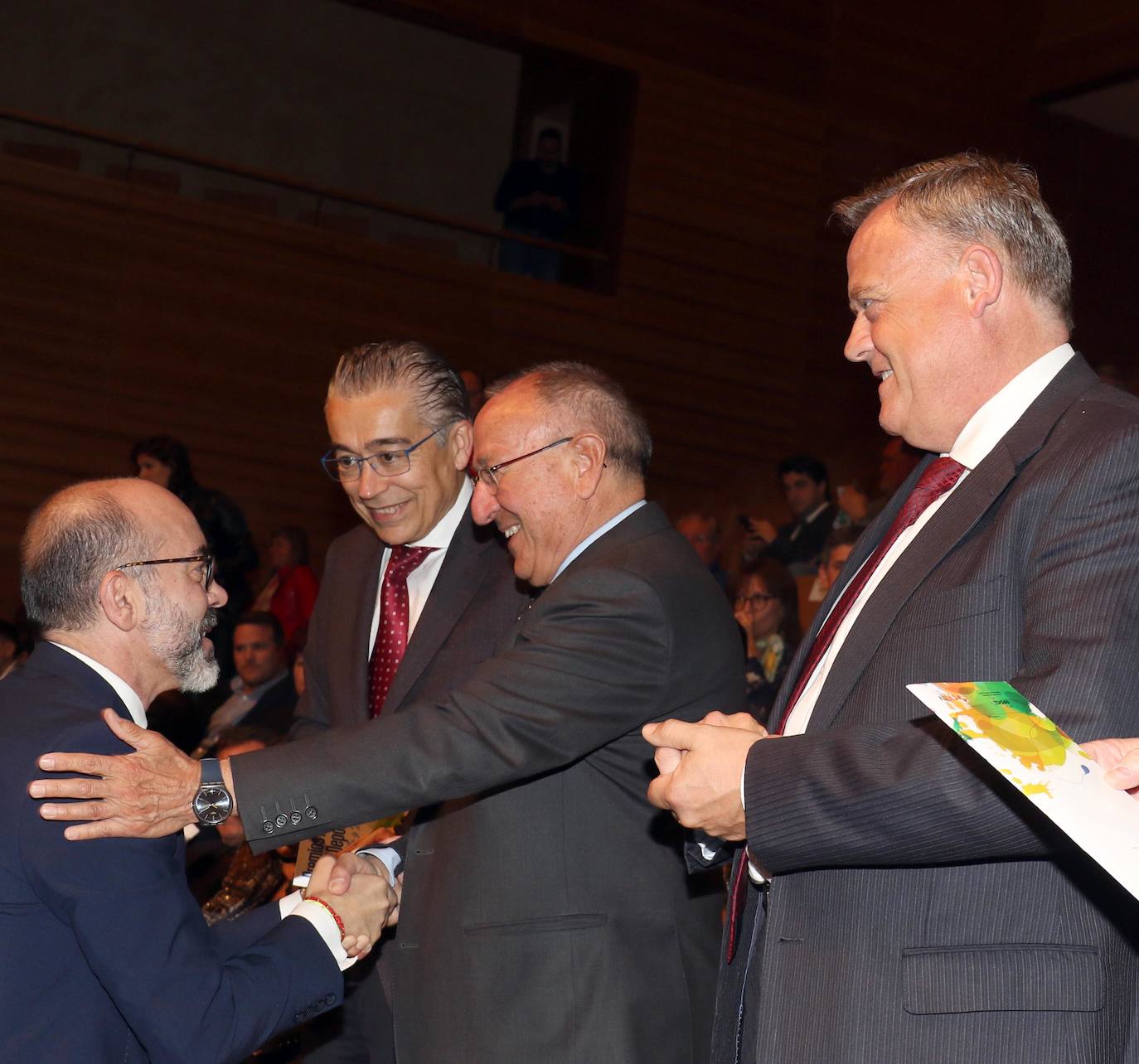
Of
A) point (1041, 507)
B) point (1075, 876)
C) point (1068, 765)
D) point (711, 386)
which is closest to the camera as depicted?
point (1068, 765)

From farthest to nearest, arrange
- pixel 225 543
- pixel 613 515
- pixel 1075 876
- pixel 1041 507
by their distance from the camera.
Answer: pixel 225 543
pixel 613 515
pixel 1041 507
pixel 1075 876

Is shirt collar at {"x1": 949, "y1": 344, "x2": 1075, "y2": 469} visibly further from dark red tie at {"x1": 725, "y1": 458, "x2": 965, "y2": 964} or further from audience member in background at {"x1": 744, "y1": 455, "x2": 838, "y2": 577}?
audience member in background at {"x1": 744, "y1": 455, "x2": 838, "y2": 577}

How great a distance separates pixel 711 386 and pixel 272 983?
7.99m

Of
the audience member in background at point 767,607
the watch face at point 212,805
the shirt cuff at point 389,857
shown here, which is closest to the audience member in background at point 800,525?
the audience member in background at point 767,607

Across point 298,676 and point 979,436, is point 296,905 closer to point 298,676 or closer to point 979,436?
point 979,436

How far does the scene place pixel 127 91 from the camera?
9.76 m

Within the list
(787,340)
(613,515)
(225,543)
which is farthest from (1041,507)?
(787,340)

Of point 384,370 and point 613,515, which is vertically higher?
point 384,370

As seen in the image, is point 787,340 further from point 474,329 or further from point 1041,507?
point 1041,507

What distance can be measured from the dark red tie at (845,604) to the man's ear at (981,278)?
0.22m

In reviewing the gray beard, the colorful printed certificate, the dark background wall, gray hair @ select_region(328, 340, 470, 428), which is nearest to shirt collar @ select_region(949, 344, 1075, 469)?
the colorful printed certificate

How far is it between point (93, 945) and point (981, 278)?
4.99 ft

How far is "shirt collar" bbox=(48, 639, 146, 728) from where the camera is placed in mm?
2139

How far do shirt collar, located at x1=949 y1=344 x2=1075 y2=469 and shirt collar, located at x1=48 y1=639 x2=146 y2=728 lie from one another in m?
1.33
